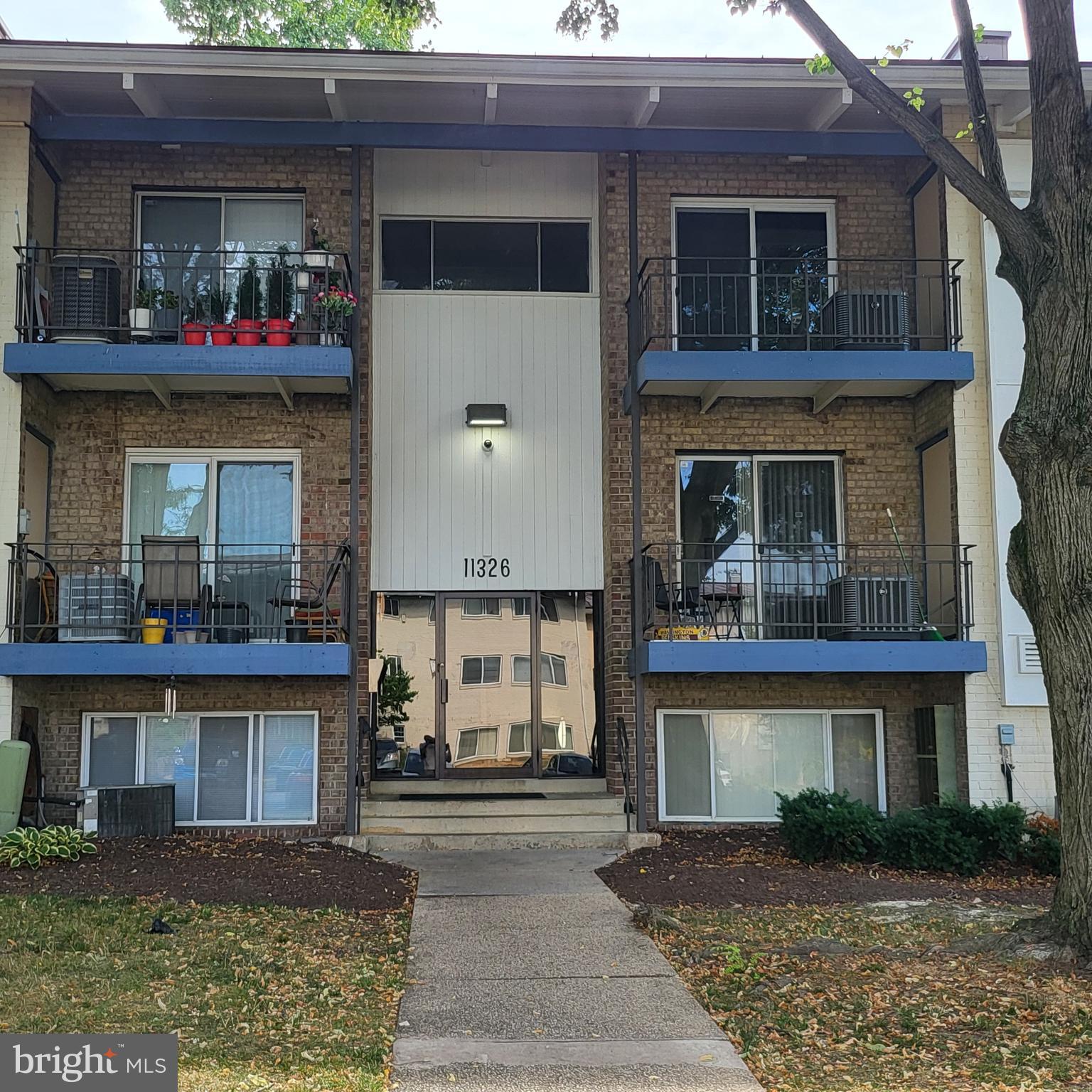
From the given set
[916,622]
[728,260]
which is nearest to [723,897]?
[916,622]

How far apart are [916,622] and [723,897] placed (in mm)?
4199

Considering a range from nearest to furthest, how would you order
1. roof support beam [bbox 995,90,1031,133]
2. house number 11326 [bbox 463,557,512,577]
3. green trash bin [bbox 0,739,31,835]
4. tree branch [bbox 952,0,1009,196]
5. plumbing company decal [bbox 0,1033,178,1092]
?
plumbing company decal [bbox 0,1033,178,1092]
tree branch [bbox 952,0,1009,196]
green trash bin [bbox 0,739,31,835]
roof support beam [bbox 995,90,1031,133]
house number 11326 [bbox 463,557,512,577]

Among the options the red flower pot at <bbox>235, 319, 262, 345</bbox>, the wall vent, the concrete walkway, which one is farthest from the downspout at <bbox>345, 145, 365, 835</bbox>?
the wall vent

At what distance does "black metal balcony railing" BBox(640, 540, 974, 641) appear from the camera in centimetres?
1258

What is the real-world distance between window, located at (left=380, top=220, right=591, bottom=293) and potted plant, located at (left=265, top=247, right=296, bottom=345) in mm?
1121

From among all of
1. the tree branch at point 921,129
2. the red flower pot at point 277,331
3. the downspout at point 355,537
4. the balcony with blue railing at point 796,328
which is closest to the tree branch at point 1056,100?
the tree branch at point 921,129

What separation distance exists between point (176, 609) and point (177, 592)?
0.17 metres

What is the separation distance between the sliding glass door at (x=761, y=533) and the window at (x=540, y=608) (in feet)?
4.86

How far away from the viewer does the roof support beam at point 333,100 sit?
12.5 meters

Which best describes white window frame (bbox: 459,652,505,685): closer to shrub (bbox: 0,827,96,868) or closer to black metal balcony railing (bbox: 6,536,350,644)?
black metal balcony railing (bbox: 6,536,350,644)

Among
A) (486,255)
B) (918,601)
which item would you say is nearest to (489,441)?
(486,255)

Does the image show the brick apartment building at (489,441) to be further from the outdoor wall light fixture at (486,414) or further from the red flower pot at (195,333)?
the red flower pot at (195,333)

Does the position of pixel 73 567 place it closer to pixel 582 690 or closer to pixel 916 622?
pixel 582 690

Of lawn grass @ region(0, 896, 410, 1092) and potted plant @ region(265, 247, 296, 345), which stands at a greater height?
potted plant @ region(265, 247, 296, 345)
